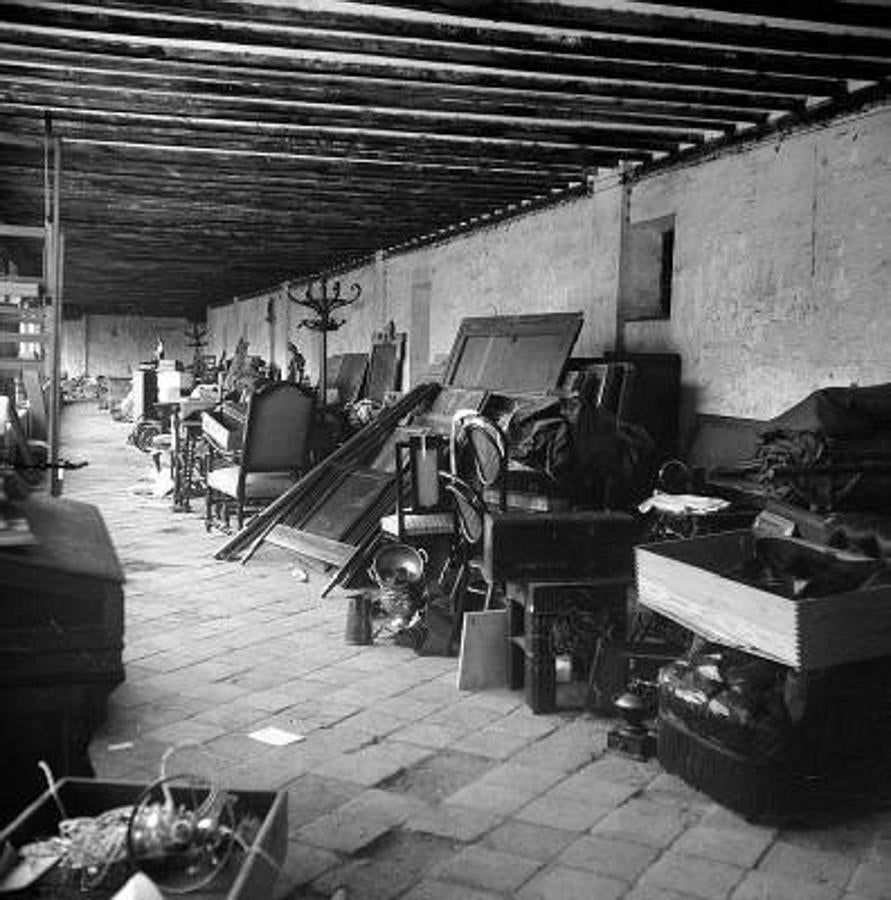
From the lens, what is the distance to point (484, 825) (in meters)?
3.34

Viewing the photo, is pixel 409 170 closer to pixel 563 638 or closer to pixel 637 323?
pixel 637 323

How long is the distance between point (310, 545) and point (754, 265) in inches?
154

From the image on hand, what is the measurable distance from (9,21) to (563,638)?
13.5ft

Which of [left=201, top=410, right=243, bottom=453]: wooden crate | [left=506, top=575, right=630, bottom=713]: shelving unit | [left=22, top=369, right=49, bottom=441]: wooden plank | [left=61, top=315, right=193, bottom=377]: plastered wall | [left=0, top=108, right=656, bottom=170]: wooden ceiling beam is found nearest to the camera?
[left=506, top=575, right=630, bottom=713]: shelving unit

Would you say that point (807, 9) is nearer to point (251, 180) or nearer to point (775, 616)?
point (775, 616)

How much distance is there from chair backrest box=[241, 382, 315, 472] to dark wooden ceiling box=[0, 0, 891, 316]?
6.63 feet

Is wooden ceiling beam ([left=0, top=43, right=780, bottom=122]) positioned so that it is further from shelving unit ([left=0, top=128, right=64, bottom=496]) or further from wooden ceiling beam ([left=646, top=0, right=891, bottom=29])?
wooden ceiling beam ([left=646, top=0, right=891, bottom=29])

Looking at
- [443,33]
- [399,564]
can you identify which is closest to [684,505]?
[399,564]

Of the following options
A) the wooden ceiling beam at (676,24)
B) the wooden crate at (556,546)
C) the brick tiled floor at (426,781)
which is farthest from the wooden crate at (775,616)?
the wooden ceiling beam at (676,24)

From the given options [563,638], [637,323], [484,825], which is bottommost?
[484,825]

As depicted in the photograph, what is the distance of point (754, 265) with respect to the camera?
705cm

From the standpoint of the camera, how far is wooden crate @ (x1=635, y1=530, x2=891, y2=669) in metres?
3.24

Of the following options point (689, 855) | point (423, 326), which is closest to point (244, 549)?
point (689, 855)

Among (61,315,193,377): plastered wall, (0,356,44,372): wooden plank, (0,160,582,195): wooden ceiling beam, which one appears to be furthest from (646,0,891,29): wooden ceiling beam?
(61,315,193,377): plastered wall
